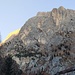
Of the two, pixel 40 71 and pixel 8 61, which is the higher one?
pixel 8 61

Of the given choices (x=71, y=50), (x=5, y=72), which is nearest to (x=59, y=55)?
(x=71, y=50)

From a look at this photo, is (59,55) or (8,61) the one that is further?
(59,55)

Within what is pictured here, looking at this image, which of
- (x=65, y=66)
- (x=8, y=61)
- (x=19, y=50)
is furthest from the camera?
(x=19, y=50)

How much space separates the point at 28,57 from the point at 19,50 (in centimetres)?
1237

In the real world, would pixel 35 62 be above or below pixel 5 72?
below

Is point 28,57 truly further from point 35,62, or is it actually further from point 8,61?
point 8,61

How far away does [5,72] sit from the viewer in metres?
96.2

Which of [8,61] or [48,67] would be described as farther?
[48,67]

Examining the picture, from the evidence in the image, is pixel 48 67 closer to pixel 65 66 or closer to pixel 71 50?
pixel 65 66

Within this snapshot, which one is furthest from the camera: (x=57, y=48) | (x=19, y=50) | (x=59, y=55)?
(x=19, y=50)

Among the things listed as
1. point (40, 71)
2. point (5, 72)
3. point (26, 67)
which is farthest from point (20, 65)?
point (5, 72)

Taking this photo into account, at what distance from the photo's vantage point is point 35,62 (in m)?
179

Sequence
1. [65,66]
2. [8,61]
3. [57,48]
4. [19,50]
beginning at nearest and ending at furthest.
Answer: [8,61] → [65,66] → [57,48] → [19,50]

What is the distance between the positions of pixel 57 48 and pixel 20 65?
2418 centimetres
